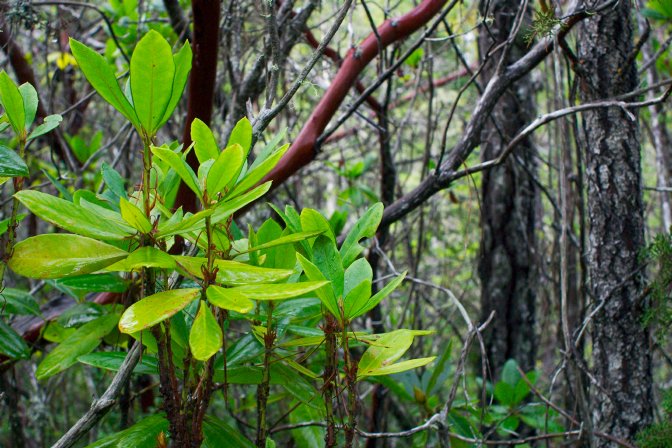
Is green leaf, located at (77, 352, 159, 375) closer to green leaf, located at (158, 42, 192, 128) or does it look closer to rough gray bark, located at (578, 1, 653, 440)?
green leaf, located at (158, 42, 192, 128)

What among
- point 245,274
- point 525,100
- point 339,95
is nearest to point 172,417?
point 245,274

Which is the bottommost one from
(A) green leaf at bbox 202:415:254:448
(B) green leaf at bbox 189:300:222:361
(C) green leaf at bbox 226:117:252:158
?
(A) green leaf at bbox 202:415:254:448

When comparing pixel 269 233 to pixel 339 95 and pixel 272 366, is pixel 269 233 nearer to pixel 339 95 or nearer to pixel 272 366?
pixel 272 366

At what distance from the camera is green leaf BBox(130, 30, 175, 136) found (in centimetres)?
63

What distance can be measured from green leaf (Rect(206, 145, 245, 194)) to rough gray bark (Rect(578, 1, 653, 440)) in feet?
2.87

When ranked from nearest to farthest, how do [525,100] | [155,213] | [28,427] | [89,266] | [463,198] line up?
[89,266]
[155,213]
[525,100]
[28,427]
[463,198]

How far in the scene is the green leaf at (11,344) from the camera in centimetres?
95

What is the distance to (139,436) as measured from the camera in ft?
2.31

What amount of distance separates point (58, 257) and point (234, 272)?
18cm

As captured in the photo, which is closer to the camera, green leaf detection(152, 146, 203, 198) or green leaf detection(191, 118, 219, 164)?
green leaf detection(152, 146, 203, 198)

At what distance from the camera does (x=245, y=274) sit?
2.10 ft

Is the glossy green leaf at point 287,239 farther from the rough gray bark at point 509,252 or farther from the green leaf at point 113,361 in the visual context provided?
the rough gray bark at point 509,252

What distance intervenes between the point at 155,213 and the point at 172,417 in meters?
0.24

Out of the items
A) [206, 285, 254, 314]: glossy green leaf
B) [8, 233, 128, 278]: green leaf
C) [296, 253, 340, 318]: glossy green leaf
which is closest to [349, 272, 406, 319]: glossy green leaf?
[296, 253, 340, 318]: glossy green leaf
